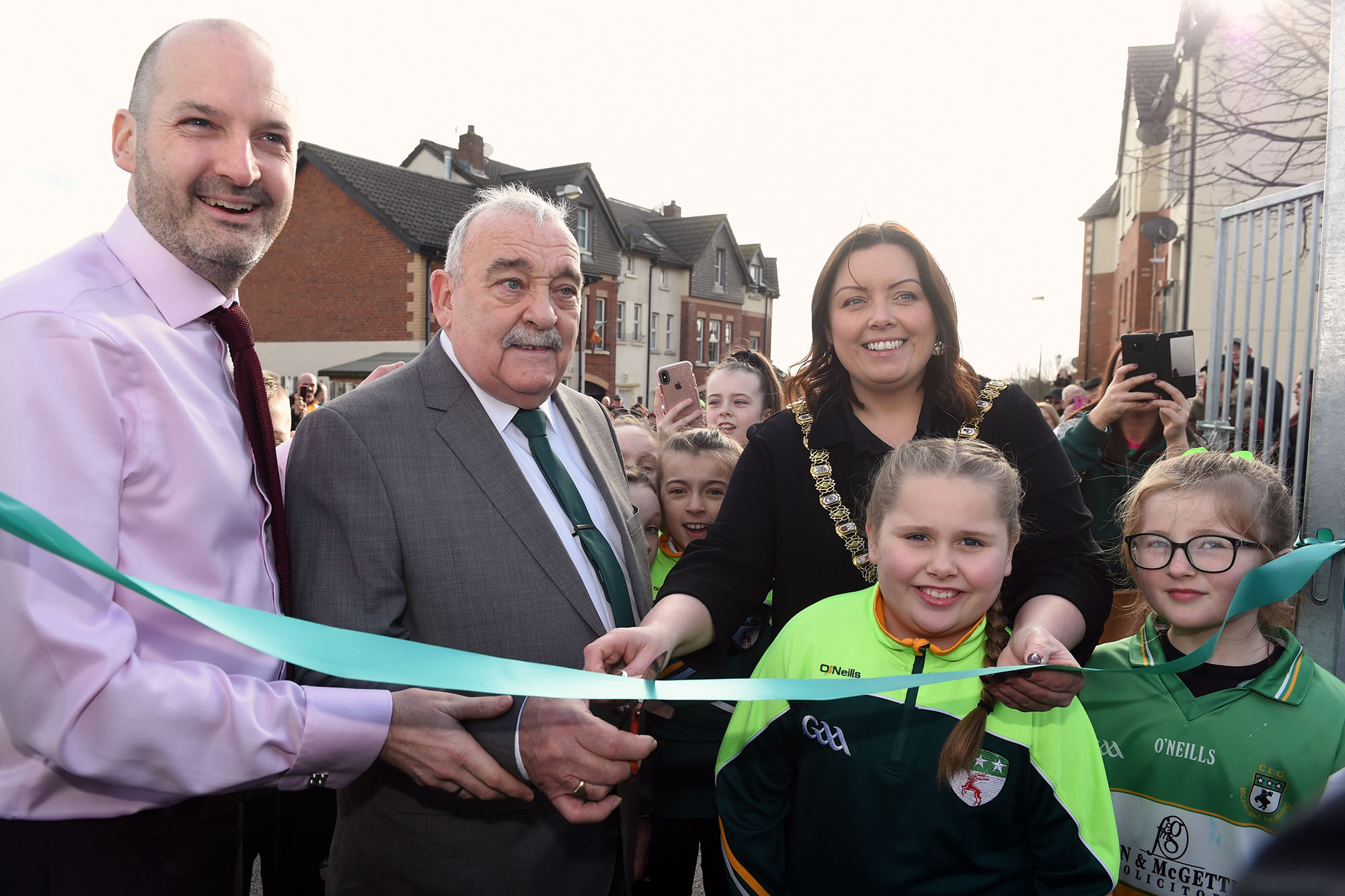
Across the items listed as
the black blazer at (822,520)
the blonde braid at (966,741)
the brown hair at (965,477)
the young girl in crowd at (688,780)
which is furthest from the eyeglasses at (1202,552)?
the young girl in crowd at (688,780)

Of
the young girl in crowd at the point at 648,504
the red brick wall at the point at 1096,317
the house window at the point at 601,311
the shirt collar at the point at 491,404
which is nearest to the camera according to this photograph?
the shirt collar at the point at 491,404

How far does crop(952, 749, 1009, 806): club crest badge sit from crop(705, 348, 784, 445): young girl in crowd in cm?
284

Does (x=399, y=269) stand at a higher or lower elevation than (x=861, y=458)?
higher

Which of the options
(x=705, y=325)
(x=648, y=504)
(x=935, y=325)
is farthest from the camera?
(x=705, y=325)

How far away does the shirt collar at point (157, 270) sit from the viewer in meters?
1.98

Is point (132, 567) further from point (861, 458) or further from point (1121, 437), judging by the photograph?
point (1121, 437)

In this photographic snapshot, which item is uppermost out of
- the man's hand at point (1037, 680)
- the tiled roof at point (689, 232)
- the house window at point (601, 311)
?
the tiled roof at point (689, 232)

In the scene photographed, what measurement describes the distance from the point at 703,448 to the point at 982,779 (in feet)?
6.33

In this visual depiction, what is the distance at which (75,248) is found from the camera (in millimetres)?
1932

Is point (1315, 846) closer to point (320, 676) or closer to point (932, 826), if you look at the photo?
point (932, 826)

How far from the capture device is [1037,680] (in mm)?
1943

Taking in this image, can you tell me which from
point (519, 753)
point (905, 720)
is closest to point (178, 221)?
point (519, 753)

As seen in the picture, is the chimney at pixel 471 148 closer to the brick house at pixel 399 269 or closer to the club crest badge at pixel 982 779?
the brick house at pixel 399 269

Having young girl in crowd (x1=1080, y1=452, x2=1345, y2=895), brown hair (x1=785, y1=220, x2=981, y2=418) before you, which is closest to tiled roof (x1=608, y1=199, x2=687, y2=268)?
brown hair (x1=785, y1=220, x2=981, y2=418)
